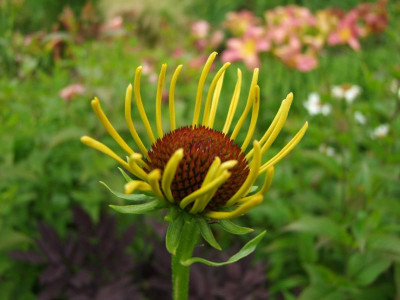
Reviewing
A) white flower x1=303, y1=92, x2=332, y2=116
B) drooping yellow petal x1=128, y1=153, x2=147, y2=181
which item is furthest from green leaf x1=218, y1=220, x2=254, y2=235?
white flower x1=303, y1=92, x2=332, y2=116

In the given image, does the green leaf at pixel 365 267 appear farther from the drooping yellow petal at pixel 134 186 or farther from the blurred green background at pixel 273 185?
the drooping yellow petal at pixel 134 186

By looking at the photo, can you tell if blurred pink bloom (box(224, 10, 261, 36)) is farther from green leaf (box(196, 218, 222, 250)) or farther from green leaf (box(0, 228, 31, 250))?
green leaf (box(196, 218, 222, 250))

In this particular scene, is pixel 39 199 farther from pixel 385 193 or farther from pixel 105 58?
Answer: pixel 385 193

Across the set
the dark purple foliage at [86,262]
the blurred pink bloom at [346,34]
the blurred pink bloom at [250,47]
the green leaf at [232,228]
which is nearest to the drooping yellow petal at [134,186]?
the green leaf at [232,228]

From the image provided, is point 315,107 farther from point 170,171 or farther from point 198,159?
point 170,171

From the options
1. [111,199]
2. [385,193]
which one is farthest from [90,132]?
[385,193]

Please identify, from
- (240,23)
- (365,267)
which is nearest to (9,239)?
(365,267)
